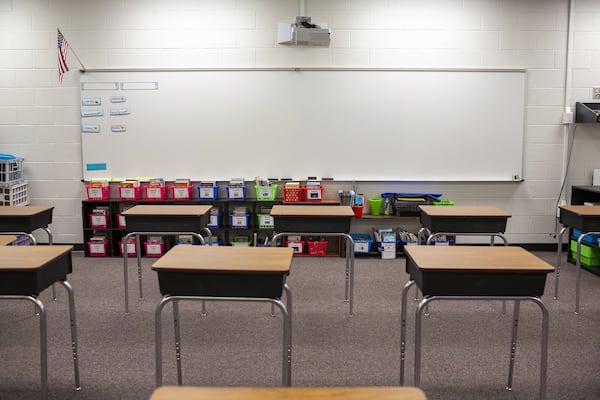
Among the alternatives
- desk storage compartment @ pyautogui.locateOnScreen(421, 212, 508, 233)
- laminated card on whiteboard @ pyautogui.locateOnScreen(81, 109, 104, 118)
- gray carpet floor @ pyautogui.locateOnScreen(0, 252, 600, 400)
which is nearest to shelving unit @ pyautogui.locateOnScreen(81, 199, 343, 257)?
laminated card on whiteboard @ pyautogui.locateOnScreen(81, 109, 104, 118)

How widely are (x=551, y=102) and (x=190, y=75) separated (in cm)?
406

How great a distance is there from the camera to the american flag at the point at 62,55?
5.72 meters

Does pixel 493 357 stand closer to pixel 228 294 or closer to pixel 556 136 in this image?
pixel 228 294

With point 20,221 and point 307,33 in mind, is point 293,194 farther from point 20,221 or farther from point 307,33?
point 20,221

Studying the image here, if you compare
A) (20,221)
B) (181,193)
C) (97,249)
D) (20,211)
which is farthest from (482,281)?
(97,249)

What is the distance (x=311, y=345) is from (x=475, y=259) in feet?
4.27

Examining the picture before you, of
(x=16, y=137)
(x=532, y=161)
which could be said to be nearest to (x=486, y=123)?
(x=532, y=161)

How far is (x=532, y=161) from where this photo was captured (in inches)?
243

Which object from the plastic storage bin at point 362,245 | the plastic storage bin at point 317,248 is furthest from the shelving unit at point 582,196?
the plastic storage bin at point 317,248

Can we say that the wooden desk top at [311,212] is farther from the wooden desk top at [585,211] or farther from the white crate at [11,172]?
the white crate at [11,172]

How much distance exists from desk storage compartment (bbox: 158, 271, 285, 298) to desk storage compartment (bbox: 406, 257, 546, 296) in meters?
0.72

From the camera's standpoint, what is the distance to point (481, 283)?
258 cm

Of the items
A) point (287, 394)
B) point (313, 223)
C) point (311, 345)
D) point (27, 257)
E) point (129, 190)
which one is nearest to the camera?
point (287, 394)

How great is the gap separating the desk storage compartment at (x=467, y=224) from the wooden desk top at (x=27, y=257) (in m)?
2.62
